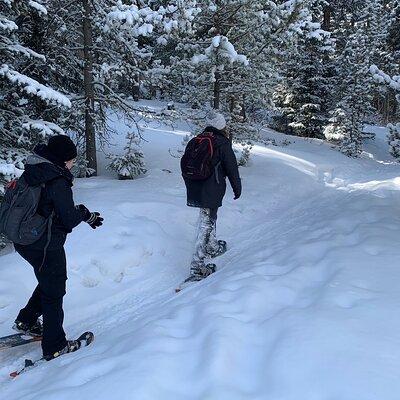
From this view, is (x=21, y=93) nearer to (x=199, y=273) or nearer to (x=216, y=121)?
(x=216, y=121)

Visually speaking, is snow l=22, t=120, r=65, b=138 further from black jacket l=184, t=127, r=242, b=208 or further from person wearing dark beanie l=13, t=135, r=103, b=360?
person wearing dark beanie l=13, t=135, r=103, b=360

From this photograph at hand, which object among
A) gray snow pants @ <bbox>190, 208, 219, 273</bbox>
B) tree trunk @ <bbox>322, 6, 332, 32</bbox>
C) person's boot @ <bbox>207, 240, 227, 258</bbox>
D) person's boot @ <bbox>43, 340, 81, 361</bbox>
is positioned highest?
tree trunk @ <bbox>322, 6, 332, 32</bbox>

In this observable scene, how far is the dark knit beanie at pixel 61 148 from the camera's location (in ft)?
15.8

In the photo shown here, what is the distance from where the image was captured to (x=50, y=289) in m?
4.96

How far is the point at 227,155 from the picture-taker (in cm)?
698

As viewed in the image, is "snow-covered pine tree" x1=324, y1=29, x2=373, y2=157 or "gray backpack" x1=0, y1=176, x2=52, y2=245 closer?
"gray backpack" x1=0, y1=176, x2=52, y2=245

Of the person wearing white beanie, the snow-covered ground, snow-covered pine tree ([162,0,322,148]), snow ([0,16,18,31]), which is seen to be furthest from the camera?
snow-covered pine tree ([162,0,322,148])

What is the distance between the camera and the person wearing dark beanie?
4730mm

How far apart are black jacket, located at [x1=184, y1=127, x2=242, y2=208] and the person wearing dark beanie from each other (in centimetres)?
235

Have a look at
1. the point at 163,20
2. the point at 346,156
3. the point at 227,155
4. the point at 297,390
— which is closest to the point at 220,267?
the point at 227,155

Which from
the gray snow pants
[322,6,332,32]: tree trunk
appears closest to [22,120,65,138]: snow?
the gray snow pants

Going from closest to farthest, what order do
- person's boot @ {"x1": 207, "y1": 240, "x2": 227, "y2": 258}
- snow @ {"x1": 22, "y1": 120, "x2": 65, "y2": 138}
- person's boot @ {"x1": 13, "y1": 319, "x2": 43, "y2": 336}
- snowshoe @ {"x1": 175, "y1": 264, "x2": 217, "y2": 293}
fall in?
person's boot @ {"x1": 13, "y1": 319, "x2": 43, "y2": 336} → snowshoe @ {"x1": 175, "y1": 264, "x2": 217, "y2": 293} → person's boot @ {"x1": 207, "y1": 240, "x2": 227, "y2": 258} → snow @ {"x1": 22, "y1": 120, "x2": 65, "y2": 138}

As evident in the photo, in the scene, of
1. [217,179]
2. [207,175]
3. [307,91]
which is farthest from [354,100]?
[207,175]

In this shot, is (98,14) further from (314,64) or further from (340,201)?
(314,64)
